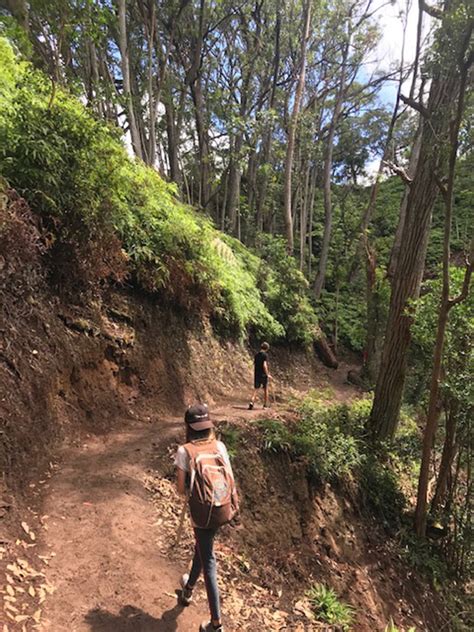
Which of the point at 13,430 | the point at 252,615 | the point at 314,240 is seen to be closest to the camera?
the point at 252,615

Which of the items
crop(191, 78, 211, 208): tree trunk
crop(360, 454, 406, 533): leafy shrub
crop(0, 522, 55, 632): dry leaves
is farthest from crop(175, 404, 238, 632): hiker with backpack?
crop(191, 78, 211, 208): tree trunk

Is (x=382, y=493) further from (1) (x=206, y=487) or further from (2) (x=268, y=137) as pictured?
(2) (x=268, y=137)

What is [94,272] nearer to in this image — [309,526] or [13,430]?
[13,430]

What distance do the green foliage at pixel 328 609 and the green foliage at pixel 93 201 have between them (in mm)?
5129

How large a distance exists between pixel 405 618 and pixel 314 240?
26153 millimetres

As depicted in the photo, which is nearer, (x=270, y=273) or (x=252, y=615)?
(x=252, y=615)

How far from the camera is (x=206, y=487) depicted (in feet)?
9.14

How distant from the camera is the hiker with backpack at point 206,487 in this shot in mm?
2789

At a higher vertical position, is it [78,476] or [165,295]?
[165,295]

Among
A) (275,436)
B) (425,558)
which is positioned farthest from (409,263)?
(425,558)

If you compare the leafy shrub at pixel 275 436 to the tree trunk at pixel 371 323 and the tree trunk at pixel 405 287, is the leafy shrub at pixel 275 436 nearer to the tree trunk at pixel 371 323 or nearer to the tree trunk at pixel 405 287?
the tree trunk at pixel 405 287

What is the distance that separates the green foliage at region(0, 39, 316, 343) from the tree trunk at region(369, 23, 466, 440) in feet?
13.2

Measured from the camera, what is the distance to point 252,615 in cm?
366

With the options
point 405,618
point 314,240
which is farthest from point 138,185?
point 314,240
